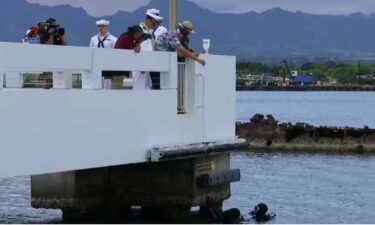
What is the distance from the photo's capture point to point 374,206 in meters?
28.3

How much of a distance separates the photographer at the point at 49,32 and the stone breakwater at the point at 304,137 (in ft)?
112

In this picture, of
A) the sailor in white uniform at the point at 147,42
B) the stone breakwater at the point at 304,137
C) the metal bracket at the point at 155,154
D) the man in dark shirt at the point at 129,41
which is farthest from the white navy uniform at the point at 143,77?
the stone breakwater at the point at 304,137

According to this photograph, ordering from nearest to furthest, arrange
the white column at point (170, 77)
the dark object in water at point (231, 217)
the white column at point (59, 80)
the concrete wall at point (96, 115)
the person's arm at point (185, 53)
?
the concrete wall at point (96, 115) → the white column at point (59, 80) → the white column at point (170, 77) → the person's arm at point (185, 53) → the dark object in water at point (231, 217)

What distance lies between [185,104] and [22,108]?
4625 mm

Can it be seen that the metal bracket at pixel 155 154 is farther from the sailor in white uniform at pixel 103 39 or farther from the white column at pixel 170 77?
the sailor in white uniform at pixel 103 39

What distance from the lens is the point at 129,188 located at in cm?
1939

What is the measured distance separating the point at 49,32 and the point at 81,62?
94 cm

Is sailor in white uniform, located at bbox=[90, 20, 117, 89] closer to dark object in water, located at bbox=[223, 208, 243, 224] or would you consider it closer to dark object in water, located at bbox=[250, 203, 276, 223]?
dark object in water, located at bbox=[223, 208, 243, 224]

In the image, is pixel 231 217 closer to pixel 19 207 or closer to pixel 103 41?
pixel 103 41

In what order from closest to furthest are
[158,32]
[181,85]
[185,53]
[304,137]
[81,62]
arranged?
[81,62] → [158,32] → [185,53] → [181,85] → [304,137]

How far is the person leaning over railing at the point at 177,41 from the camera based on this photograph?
59.3 ft

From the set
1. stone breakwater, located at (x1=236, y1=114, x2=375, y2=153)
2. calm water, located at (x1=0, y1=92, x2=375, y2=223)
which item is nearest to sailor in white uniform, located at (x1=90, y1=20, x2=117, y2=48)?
calm water, located at (x1=0, y1=92, x2=375, y2=223)

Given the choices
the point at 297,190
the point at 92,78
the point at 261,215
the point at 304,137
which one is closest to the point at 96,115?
the point at 92,78

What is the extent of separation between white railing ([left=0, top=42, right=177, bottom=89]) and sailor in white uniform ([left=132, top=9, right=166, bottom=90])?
11.1 inches
